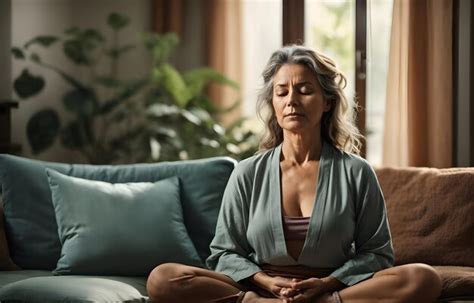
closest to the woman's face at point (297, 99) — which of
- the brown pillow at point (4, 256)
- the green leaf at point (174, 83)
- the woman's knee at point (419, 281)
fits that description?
the woman's knee at point (419, 281)

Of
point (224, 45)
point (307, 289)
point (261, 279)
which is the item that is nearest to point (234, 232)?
point (261, 279)

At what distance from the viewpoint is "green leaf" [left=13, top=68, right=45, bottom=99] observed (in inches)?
221

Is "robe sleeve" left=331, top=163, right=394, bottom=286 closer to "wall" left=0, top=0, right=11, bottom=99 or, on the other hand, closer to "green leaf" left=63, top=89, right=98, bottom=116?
"wall" left=0, top=0, right=11, bottom=99

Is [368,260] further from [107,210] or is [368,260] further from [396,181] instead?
[107,210]

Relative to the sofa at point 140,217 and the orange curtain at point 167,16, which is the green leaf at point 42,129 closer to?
the orange curtain at point 167,16

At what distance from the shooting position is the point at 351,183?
284 centimetres

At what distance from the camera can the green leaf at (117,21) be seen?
19.9 feet

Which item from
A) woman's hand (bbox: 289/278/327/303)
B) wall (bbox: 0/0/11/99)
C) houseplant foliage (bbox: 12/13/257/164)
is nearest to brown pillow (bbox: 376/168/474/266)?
woman's hand (bbox: 289/278/327/303)

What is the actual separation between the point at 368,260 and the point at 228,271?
457mm

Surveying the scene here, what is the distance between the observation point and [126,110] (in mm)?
6148

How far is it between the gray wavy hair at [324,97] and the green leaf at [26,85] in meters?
2.95

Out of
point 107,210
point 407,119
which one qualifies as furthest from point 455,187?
point 107,210

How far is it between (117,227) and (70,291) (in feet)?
1.48

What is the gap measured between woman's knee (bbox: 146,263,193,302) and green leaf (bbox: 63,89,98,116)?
131 inches
